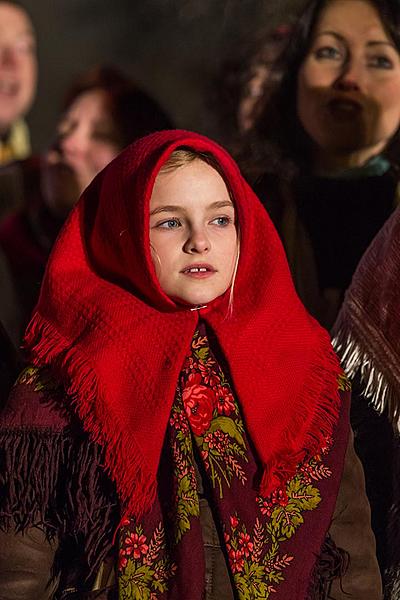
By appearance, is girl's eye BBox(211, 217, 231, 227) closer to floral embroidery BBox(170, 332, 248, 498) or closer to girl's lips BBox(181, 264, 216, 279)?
girl's lips BBox(181, 264, 216, 279)

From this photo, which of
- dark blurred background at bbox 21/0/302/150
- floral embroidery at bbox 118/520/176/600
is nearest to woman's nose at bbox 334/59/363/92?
dark blurred background at bbox 21/0/302/150

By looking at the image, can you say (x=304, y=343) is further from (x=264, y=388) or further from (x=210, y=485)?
(x=210, y=485)

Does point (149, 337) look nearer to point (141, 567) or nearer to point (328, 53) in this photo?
point (141, 567)

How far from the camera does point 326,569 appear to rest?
1.67 m

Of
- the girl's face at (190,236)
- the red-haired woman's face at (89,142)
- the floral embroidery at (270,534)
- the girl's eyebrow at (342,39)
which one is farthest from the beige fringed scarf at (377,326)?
the red-haired woman's face at (89,142)

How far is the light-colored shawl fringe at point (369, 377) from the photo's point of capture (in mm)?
1820

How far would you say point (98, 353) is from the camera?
5.37 feet

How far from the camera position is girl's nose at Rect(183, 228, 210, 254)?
1633 mm

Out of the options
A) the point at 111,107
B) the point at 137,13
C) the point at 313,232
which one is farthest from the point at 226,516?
the point at 137,13

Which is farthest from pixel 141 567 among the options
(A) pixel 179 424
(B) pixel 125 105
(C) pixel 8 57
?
(C) pixel 8 57

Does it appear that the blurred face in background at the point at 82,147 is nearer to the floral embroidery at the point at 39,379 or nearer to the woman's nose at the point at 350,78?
the woman's nose at the point at 350,78

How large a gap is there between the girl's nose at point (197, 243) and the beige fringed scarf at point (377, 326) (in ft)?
1.32

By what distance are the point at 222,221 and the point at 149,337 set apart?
0.24m

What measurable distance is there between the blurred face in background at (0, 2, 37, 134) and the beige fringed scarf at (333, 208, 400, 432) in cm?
195
